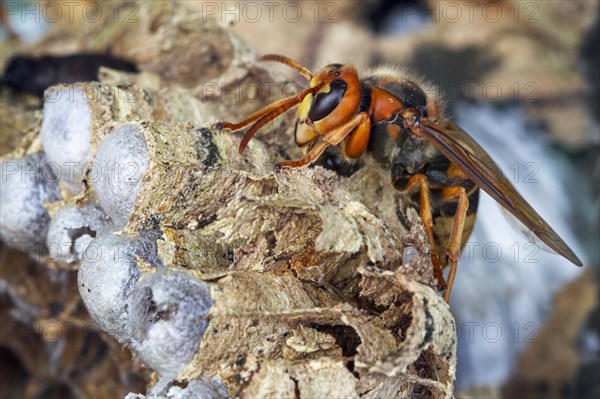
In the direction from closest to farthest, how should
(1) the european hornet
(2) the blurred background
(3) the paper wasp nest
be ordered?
(3) the paper wasp nest
(1) the european hornet
(2) the blurred background

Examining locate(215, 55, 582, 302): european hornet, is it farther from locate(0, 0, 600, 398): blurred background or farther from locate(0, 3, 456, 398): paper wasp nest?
locate(0, 0, 600, 398): blurred background

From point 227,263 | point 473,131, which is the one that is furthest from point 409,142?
point 473,131

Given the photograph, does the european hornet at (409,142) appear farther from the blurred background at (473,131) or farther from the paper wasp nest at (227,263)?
the blurred background at (473,131)

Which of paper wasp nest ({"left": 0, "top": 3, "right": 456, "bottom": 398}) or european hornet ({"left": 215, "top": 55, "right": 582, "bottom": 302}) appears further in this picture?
european hornet ({"left": 215, "top": 55, "right": 582, "bottom": 302})

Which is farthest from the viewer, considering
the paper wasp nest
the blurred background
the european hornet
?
the blurred background

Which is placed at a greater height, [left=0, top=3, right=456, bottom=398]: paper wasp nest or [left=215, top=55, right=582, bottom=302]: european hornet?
[left=215, top=55, right=582, bottom=302]: european hornet

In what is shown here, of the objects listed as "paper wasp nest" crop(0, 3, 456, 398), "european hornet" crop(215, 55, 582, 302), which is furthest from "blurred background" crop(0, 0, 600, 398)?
"paper wasp nest" crop(0, 3, 456, 398)

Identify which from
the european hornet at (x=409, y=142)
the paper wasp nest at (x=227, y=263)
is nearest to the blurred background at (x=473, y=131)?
the european hornet at (x=409, y=142)
